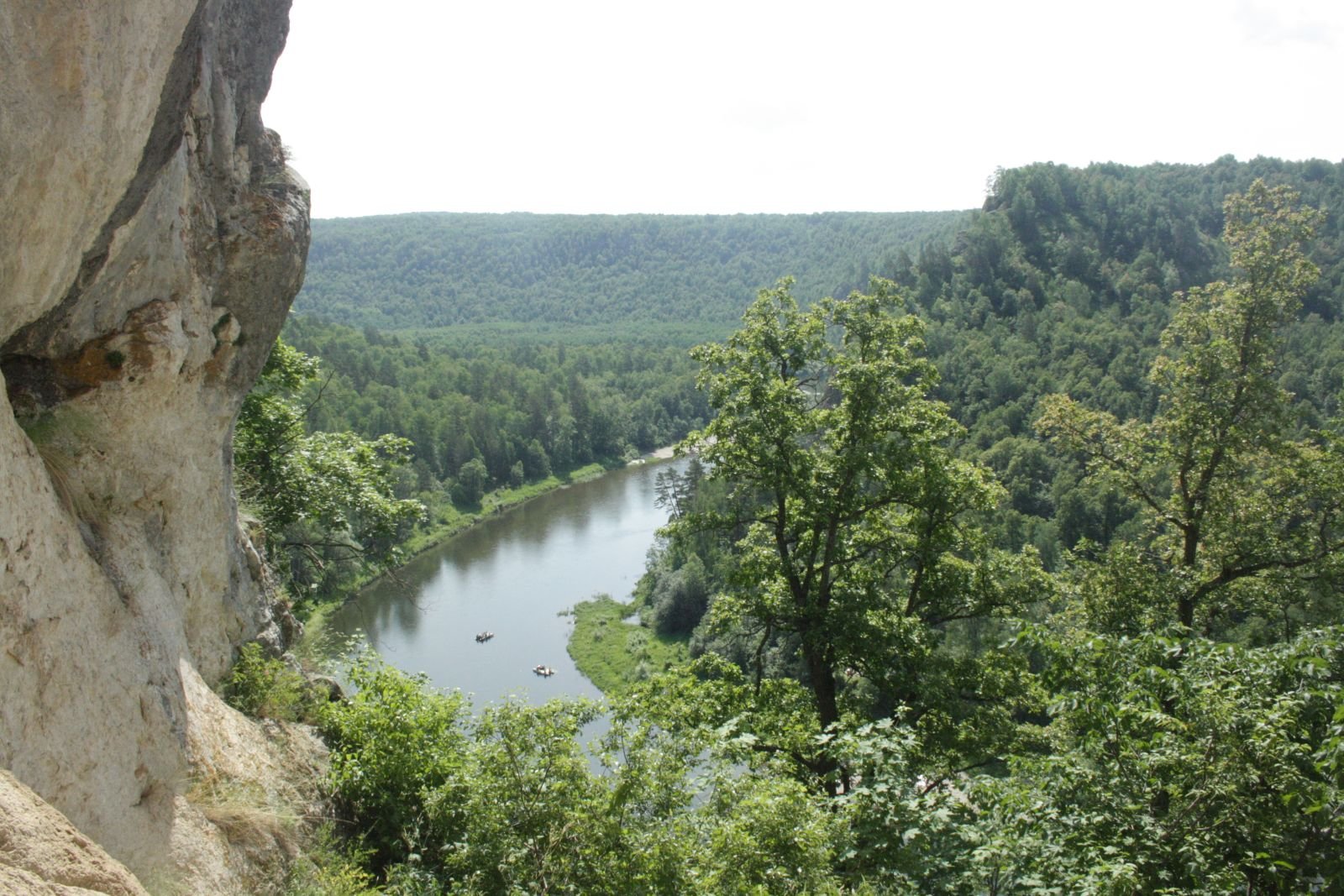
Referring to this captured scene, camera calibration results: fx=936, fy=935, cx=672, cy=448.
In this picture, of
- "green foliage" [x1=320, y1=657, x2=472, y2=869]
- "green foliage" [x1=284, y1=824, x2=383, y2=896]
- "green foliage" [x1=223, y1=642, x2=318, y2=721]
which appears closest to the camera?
"green foliage" [x1=284, y1=824, x2=383, y2=896]

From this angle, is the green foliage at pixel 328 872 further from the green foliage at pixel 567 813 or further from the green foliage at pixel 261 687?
the green foliage at pixel 261 687

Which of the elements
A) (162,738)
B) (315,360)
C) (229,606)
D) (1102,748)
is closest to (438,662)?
(315,360)

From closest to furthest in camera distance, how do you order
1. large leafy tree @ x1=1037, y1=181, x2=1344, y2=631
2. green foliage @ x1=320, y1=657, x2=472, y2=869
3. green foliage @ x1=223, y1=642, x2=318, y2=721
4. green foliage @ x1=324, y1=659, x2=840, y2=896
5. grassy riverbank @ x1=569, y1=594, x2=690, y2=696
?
green foliage @ x1=324, y1=659, x2=840, y2=896 < green foliage @ x1=320, y1=657, x2=472, y2=869 < green foliage @ x1=223, y1=642, x2=318, y2=721 < large leafy tree @ x1=1037, y1=181, x2=1344, y2=631 < grassy riverbank @ x1=569, y1=594, x2=690, y2=696

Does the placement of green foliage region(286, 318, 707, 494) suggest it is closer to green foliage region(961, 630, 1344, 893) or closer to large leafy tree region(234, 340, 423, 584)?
large leafy tree region(234, 340, 423, 584)

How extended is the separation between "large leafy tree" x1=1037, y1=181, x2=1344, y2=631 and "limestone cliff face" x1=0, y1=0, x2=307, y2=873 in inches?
395

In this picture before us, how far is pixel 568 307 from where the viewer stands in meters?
197

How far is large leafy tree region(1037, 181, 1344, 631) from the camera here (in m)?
11.0

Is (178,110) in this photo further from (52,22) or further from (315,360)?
(315,360)

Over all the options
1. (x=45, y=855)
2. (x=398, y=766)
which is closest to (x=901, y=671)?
(x=398, y=766)

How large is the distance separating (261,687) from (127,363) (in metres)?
3.53

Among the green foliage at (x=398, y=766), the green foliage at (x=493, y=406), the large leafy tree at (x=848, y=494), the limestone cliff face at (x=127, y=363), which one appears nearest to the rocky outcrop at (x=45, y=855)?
the limestone cliff face at (x=127, y=363)

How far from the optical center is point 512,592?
1853 inches

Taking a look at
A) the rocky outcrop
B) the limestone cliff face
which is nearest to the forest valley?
the limestone cliff face

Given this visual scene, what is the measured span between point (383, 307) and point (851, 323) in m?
186
